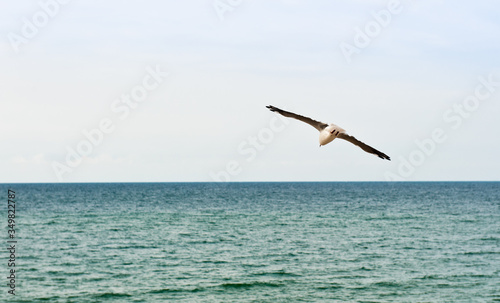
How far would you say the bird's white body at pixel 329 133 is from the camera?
789cm

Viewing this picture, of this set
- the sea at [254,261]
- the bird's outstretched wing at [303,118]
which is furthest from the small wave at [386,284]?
the bird's outstretched wing at [303,118]

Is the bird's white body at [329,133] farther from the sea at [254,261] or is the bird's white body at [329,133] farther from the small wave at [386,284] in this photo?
the small wave at [386,284]

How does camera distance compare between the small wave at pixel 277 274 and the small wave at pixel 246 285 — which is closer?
the small wave at pixel 246 285

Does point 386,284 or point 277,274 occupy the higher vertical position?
point 277,274

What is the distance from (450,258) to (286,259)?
49.0 ft

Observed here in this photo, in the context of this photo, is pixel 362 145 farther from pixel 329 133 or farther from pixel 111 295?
pixel 111 295

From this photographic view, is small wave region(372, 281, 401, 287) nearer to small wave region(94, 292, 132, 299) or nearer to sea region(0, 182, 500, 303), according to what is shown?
sea region(0, 182, 500, 303)

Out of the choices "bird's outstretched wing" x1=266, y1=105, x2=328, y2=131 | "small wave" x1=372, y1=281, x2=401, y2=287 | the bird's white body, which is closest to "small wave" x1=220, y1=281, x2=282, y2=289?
"small wave" x1=372, y1=281, x2=401, y2=287

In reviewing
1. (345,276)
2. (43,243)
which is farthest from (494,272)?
(43,243)

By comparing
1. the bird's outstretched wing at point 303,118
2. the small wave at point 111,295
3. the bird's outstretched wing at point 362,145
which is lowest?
the small wave at point 111,295

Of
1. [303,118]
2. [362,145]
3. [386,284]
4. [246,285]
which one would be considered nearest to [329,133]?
[303,118]

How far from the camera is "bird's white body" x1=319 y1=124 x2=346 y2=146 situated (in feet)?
25.9

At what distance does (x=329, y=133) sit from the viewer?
7.87 meters

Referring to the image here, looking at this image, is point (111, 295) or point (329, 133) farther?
point (111, 295)
